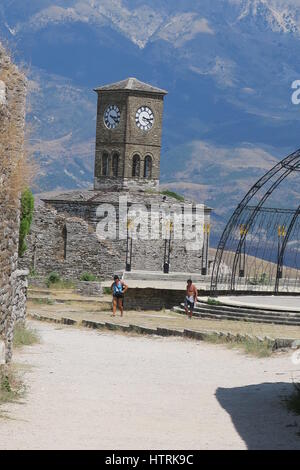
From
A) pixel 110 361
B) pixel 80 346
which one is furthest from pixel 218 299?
pixel 110 361

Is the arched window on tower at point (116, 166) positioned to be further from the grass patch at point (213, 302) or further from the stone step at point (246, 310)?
the stone step at point (246, 310)

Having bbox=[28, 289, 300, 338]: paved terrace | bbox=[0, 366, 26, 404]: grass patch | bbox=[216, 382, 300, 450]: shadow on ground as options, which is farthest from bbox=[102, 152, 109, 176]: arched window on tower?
bbox=[0, 366, 26, 404]: grass patch

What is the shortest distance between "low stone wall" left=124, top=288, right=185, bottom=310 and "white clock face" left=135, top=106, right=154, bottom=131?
114 ft

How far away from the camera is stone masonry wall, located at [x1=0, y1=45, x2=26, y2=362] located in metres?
15.8

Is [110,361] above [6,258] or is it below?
below

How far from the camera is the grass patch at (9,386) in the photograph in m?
14.8

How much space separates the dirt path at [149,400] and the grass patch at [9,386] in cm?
18

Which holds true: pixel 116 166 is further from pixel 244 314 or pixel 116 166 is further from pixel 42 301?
pixel 244 314

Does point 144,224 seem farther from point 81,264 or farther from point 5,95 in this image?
point 5,95

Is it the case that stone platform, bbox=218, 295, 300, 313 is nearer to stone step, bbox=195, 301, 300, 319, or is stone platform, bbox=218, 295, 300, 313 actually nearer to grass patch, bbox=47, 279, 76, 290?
stone step, bbox=195, 301, 300, 319

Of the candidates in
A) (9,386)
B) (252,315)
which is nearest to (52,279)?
(252,315)

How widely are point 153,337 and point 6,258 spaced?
9277mm

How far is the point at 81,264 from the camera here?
60.3 meters
